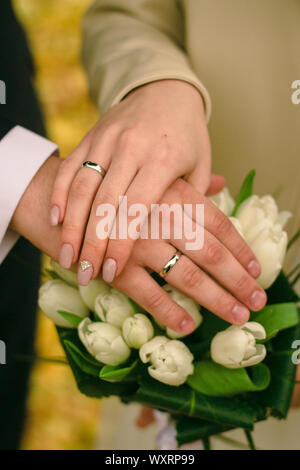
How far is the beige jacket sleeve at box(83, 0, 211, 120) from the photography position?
1.82 ft

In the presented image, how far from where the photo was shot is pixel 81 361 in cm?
43

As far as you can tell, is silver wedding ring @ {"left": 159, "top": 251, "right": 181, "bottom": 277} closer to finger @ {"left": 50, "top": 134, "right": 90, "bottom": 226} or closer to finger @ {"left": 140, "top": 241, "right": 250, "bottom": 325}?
finger @ {"left": 140, "top": 241, "right": 250, "bottom": 325}

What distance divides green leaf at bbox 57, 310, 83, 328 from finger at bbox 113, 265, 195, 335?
0.05 m

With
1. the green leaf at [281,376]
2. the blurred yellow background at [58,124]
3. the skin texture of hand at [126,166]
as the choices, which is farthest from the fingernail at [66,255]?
the blurred yellow background at [58,124]

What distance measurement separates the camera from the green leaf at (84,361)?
1.38 feet

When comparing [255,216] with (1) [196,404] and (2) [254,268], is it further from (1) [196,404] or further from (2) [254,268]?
(1) [196,404]

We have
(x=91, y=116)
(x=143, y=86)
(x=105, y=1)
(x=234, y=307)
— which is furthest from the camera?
(x=91, y=116)

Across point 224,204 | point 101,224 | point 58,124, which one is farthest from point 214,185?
point 58,124

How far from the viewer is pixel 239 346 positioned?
0.38 metres

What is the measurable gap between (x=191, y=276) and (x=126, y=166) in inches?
5.2

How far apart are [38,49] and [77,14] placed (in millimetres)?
257
